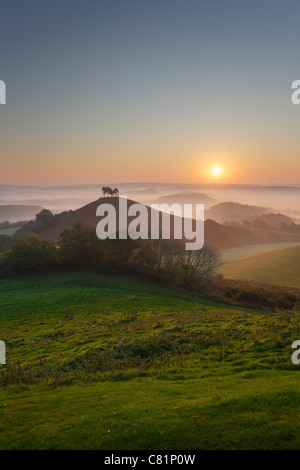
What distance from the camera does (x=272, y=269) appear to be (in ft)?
282

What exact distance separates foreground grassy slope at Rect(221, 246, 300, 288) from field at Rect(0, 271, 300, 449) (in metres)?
52.1

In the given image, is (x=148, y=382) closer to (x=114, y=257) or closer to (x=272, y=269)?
(x=114, y=257)

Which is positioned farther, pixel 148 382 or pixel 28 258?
pixel 28 258

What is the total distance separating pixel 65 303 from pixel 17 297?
10.0 meters

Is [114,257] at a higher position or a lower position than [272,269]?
higher

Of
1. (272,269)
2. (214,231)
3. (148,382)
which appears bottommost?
(272,269)

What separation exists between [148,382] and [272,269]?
3136 inches

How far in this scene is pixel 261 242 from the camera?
177m

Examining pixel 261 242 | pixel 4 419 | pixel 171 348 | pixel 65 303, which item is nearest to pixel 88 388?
pixel 4 419

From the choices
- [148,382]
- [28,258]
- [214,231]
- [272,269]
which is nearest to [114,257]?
[28,258]

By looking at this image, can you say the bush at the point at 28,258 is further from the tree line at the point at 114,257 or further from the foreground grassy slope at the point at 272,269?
the foreground grassy slope at the point at 272,269

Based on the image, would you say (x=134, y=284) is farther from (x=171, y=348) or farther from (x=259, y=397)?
(x=259, y=397)
